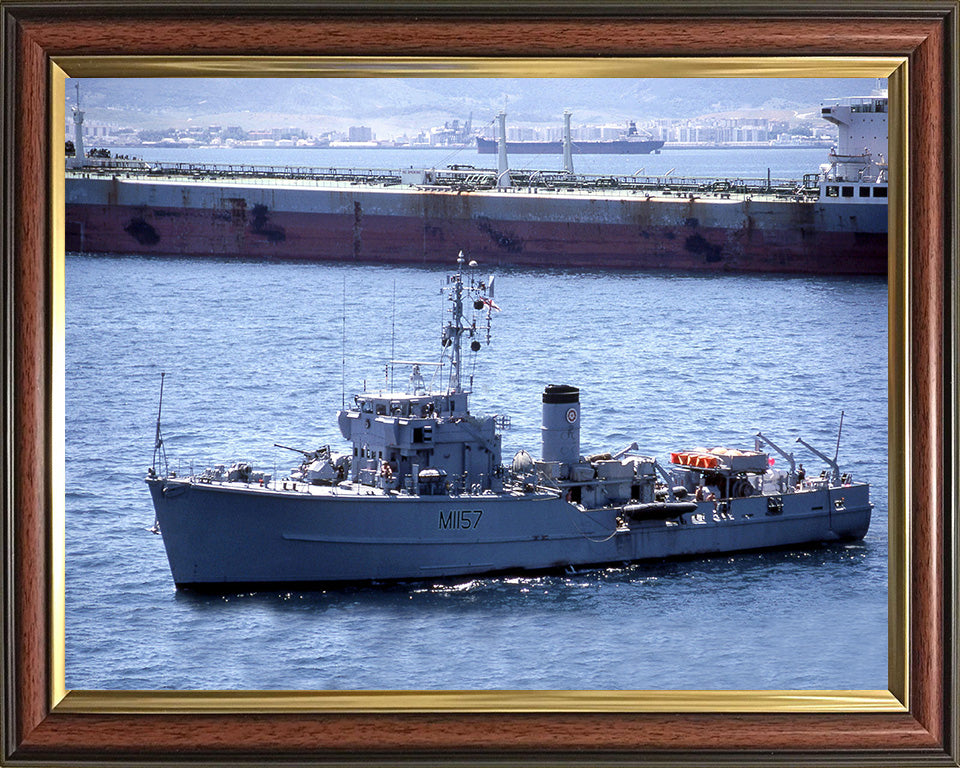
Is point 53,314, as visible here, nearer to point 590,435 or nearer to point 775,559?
point 590,435

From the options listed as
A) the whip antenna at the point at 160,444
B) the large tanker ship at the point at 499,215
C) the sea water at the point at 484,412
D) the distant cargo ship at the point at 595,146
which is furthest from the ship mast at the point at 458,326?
the distant cargo ship at the point at 595,146

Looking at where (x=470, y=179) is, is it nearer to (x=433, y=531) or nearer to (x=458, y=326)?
(x=458, y=326)

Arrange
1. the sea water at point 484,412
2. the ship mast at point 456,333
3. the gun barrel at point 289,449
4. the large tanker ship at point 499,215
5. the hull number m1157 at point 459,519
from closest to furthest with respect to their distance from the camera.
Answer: the sea water at point 484,412
the large tanker ship at point 499,215
the gun barrel at point 289,449
the ship mast at point 456,333
the hull number m1157 at point 459,519

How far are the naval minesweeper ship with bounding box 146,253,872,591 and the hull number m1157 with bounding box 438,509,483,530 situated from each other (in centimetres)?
1

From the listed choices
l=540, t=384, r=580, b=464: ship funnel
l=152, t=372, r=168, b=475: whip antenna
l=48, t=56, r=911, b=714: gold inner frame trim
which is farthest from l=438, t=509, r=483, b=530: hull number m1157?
l=48, t=56, r=911, b=714: gold inner frame trim

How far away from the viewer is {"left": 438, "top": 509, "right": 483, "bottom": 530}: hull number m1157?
1608 cm

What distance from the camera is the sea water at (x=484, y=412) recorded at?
6.35m

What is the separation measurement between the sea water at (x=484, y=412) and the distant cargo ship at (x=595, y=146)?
1.63 metres

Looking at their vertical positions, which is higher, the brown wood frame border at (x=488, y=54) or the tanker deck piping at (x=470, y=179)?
the tanker deck piping at (x=470, y=179)

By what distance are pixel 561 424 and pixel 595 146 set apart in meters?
5.76

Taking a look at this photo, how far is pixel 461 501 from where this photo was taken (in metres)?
16.1

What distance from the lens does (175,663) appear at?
670 centimetres

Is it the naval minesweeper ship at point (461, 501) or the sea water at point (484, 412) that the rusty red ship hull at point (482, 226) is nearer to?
the sea water at point (484, 412)

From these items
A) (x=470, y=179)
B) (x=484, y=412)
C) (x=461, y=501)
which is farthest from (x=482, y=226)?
(x=461, y=501)
